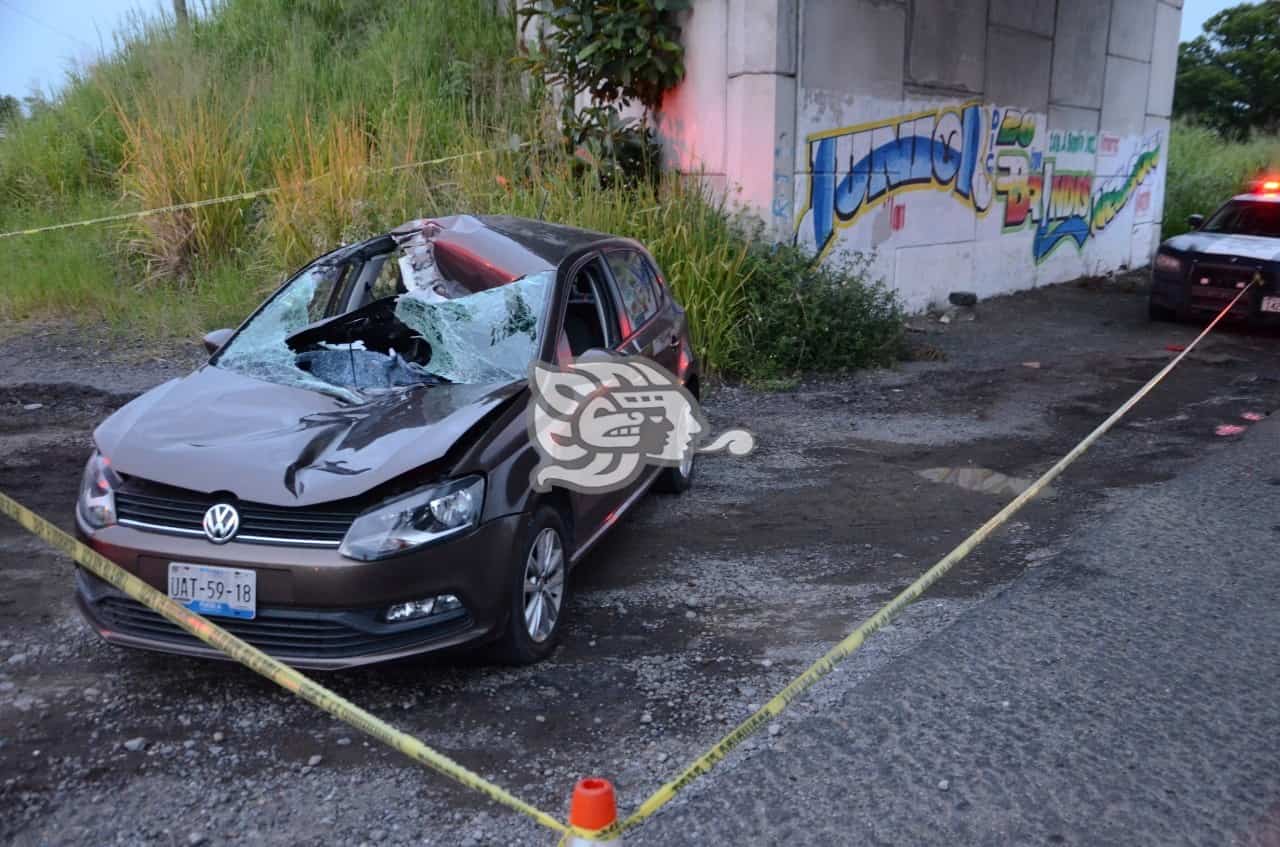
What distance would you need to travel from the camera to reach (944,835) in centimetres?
296

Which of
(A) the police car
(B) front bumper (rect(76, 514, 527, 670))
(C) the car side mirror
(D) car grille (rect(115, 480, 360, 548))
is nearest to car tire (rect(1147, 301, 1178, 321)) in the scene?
(A) the police car

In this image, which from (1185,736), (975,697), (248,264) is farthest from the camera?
(248,264)

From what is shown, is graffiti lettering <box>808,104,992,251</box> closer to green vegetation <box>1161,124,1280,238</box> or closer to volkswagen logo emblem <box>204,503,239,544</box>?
green vegetation <box>1161,124,1280,238</box>

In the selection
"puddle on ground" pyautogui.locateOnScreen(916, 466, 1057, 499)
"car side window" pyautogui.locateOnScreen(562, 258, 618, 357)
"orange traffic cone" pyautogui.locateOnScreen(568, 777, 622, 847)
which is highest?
"car side window" pyautogui.locateOnScreen(562, 258, 618, 357)

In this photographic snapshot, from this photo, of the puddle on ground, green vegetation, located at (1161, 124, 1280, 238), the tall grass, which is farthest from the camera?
green vegetation, located at (1161, 124, 1280, 238)

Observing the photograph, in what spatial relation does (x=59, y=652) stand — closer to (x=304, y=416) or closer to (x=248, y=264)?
(x=304, y=416)

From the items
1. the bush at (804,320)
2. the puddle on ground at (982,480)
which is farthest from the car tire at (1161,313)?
the puddle on ground at (982,480)

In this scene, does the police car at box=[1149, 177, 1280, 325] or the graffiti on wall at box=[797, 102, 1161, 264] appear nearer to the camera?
the police car at box=[1149, 177, 1280, 325]

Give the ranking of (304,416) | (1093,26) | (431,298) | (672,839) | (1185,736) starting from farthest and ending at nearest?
(1093,26) → (431,298) → (304,416) → (1185,736) → (672,839)

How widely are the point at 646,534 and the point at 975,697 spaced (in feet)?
7.23

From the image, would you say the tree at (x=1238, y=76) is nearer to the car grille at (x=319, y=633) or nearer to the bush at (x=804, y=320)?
the bush at (x=804, y=320)

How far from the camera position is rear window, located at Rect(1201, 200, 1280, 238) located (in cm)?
1171

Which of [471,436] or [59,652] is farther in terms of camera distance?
[59,652]

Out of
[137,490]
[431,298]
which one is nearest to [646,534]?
[431,298]
